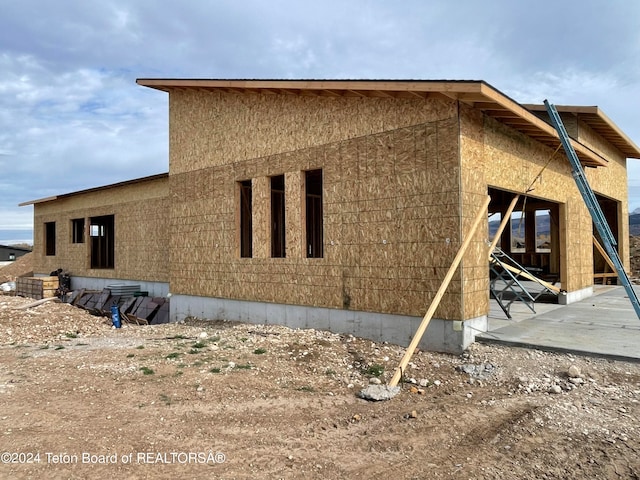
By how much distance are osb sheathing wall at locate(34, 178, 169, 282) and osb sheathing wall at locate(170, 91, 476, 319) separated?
3.20 metres

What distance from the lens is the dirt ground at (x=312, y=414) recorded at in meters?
4.12

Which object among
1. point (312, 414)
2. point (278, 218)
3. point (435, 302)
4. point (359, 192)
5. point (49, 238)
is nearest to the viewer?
point (312, 414)

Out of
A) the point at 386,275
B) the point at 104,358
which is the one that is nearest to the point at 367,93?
the point at 386,275

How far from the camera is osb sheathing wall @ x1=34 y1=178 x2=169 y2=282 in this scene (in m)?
16.2

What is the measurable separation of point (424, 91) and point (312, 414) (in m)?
5.46

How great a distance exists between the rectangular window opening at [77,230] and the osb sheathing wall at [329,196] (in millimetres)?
11115

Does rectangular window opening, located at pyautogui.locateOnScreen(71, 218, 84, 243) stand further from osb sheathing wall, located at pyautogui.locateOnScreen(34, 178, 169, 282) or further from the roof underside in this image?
the roof underside

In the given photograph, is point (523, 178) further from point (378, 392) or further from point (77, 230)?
point (77, 230)

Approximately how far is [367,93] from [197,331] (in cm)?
694

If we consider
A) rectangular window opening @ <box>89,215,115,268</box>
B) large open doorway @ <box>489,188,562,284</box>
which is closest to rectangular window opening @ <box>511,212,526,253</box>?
large open doorway @ <box>489,188,562,284</box>

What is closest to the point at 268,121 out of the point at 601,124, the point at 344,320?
the point at 344,320

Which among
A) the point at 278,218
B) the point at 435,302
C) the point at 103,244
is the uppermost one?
the point at 278,218

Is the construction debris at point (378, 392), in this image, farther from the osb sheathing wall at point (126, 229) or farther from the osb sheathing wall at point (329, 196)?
the osb sheathing wall at point (126, 229)

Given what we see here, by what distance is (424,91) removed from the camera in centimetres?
762
